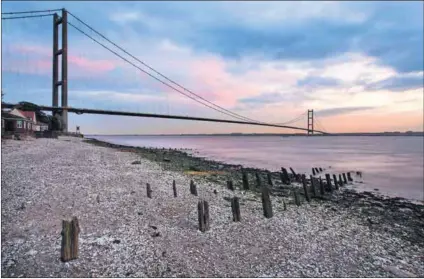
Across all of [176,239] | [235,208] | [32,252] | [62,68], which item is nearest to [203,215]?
[176,239]

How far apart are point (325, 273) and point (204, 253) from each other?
8.41ft

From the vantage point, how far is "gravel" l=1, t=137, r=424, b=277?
6.48 m

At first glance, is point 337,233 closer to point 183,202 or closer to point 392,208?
point 183,202

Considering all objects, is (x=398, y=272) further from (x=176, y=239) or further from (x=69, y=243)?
(x=69, y=243)

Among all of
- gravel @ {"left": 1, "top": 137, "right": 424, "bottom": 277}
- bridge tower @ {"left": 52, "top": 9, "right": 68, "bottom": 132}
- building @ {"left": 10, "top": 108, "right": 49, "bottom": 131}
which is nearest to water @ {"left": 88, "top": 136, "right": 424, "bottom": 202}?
gravel @ {"left": 1, "top": 137, "right": 424, "bottom": 277}

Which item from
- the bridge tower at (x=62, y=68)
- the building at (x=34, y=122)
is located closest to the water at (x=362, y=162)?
the bridge tower at (x=62, y=68)

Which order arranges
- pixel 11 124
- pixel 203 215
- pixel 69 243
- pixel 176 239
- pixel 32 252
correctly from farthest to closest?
pixel 11 124 → pixel 203 215 → pixel 176 239 → pixel 32 252 → pixel 69 243

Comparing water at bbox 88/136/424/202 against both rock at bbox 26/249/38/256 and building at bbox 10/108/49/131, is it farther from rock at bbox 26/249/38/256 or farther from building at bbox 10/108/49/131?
building at bbox 10/108/49/131

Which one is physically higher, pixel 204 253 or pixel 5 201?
pixel 5 201

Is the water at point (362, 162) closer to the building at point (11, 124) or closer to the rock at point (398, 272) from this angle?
the rock at point (398, 272)

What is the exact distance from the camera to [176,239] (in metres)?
7.80

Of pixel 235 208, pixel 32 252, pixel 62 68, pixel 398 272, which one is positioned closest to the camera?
pixel 32 252

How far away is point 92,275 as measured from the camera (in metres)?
5.98

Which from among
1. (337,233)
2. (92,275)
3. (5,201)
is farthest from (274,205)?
(5,201)
